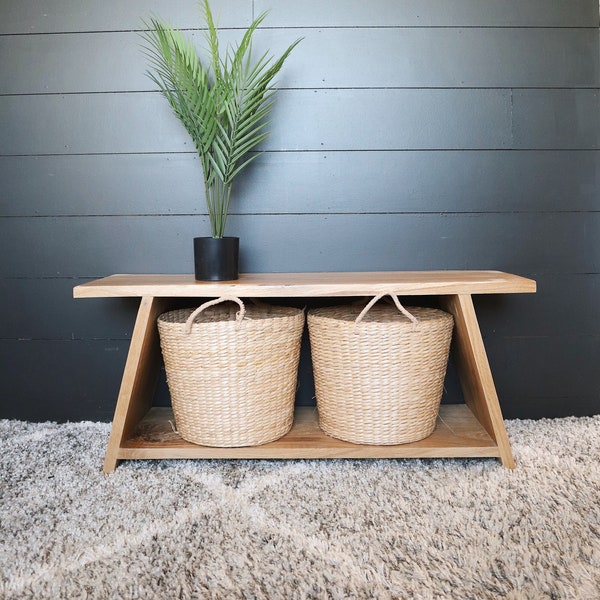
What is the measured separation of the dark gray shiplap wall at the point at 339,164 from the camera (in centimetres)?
151

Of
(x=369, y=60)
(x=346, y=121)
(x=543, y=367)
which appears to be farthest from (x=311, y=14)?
(x=543, y=367)

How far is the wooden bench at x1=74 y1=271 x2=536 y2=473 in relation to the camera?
4.04 ft

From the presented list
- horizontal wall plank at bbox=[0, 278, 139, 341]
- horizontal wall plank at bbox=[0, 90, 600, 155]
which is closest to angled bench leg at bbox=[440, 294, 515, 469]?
horizontal wall plank at bbox=[0, 90, 600, 155]

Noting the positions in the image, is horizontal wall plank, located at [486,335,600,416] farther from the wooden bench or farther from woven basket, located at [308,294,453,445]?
woven basket, located at [308,294,453,445]

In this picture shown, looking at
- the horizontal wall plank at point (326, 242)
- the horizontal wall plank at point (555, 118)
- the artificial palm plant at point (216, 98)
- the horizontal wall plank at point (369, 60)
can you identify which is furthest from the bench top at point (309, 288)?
the horizontal wall plank at point (369, 60)

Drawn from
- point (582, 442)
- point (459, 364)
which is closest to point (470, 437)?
point (459, 364)

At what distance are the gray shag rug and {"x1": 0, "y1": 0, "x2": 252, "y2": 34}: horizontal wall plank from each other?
1.25m

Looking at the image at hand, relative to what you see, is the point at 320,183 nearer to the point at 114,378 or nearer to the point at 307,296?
the point at 307,296

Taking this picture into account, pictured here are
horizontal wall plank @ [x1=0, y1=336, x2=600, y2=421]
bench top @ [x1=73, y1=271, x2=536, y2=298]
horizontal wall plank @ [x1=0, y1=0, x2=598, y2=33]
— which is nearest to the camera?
bench top @ [x1=73, y1=271, x2=536, y2=298]

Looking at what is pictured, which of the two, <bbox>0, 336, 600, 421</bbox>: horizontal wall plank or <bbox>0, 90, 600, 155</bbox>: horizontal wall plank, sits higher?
<bbox>0, 90, 600, 155</bbox>: horizontal wall plank

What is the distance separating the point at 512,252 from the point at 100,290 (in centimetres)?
121

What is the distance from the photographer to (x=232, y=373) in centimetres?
125

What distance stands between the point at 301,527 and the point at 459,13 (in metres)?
1.49

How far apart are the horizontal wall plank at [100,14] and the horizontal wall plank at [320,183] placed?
0.39 m
